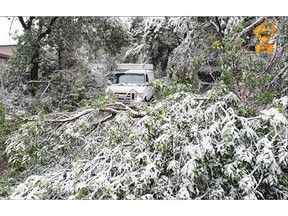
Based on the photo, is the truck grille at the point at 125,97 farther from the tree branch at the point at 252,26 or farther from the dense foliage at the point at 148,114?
the tree branch at the point at 252,26

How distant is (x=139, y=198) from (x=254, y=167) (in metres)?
0.68

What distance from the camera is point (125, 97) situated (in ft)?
8.46

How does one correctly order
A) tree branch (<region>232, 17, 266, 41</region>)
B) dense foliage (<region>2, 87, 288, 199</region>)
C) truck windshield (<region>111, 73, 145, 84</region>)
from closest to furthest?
dense foliage (<region>2, 87, 288, 199</region>) → tree branch (<region>232, 17, 266, 41</region>) → truck windshield (<region>111, 73, 145, 84</region>)

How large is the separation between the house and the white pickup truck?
35.1 inches

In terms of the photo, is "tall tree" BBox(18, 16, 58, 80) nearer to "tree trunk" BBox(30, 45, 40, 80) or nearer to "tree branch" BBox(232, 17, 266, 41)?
"tree trunk" BBox(30, 45, 40, 80)

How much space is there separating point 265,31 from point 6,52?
2183mm

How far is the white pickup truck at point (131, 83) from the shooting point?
8.24 ft

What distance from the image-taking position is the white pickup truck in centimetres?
251

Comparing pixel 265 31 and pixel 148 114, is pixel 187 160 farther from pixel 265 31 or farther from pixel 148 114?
pixel 265 31

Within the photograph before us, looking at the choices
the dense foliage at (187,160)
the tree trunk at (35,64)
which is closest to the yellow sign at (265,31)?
the dense foliage at (187,160)

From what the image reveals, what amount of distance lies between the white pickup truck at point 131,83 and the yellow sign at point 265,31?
35.9 inches

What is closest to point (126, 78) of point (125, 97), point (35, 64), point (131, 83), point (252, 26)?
point (131, 83)

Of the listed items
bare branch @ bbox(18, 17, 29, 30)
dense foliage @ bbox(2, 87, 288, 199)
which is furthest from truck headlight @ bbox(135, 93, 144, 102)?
bare branch @ bbox(18, 17, 29, 30)

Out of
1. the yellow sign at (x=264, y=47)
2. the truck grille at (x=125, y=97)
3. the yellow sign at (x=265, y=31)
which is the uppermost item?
the yellow sign at (x=265, y=31)
